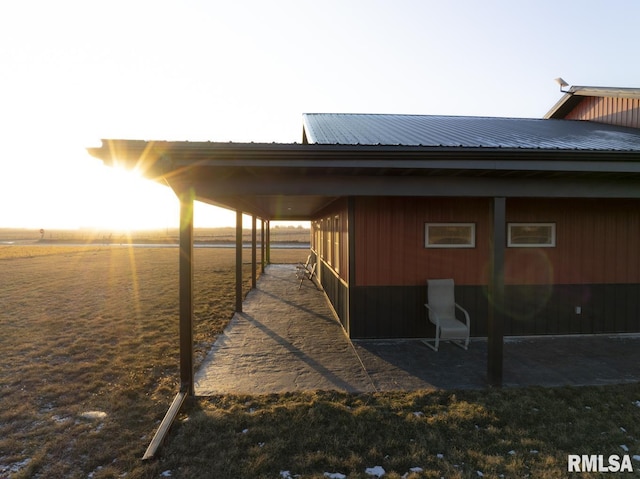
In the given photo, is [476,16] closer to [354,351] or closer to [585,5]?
[585,5]

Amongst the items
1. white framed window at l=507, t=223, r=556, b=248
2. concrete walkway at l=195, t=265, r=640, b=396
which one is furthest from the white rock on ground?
white framed window at l=507, t=223, r=556, b=248

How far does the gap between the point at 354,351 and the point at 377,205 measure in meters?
2.37

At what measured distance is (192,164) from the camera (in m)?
3.39

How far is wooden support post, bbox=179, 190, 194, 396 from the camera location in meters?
3.76

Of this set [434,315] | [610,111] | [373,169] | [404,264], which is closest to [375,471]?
[373,169]

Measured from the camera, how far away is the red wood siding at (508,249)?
5.79 meters

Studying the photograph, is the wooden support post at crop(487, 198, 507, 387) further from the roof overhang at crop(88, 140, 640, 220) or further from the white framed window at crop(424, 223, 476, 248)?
the white framed window at crop(424, 223, 476, 248)

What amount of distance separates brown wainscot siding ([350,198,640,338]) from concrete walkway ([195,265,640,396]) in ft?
1.16

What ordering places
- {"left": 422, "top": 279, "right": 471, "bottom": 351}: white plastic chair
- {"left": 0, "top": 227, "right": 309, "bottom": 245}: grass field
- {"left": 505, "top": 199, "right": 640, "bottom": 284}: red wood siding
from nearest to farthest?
{"left": 422, "top": 279, "right": 471, "bottom": 351}: white plastic chair → {"left": 505, "top": 199, "right": 640, "bottom": 284}: red wood siding → {"left": 0, "top": 227, "right": 309, "bottom": 245}: grass field

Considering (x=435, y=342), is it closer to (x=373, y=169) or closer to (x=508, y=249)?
(x=508, y=249)

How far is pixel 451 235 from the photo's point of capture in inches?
232

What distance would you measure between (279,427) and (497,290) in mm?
2733

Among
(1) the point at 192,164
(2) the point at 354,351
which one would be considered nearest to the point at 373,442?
(2) the point at 354,351

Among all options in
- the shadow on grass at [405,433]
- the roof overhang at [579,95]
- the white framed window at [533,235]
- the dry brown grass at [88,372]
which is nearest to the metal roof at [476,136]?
the roof overhang at [579,95]
